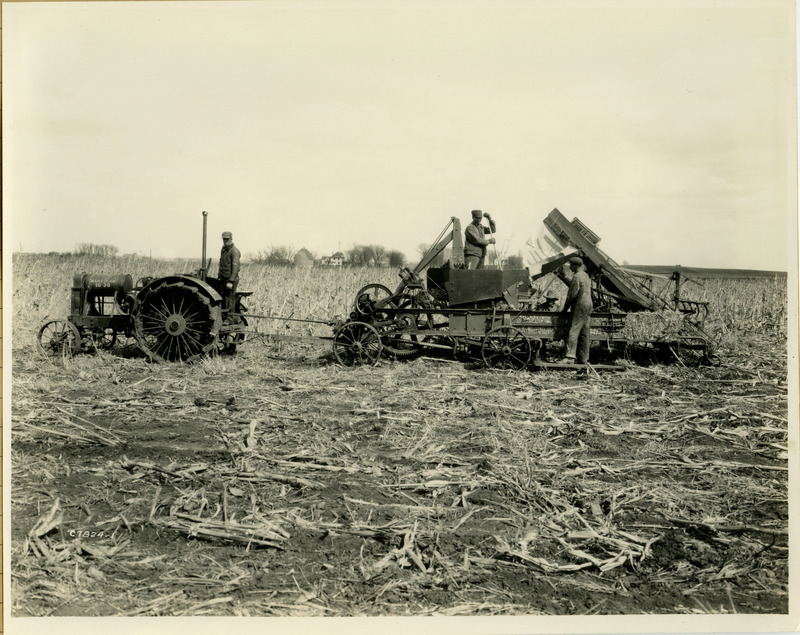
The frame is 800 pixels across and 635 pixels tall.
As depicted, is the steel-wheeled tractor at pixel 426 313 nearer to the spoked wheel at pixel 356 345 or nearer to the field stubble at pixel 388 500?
the spoked wheel at pixel 356 345

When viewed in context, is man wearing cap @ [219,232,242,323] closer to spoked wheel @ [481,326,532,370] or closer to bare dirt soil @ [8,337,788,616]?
bare dirt soil @ [8,337,788,616]

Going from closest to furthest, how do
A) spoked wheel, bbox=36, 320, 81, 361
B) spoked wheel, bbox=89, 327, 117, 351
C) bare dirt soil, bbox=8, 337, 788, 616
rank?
bare dirt soil, bbox=8, 337, 788, 616, spoked wheel, bbox=36, 320, 81, 361, spoked wheel, bbox=89, 327, 117, 351

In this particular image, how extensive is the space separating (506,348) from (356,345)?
2223 mm

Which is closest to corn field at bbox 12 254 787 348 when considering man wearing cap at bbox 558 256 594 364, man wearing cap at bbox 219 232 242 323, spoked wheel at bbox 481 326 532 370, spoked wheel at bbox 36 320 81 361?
spoked wheel at bbox 36 320 81 361

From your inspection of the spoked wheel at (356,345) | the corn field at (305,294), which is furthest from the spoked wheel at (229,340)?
the spoked wheel at (356,345)

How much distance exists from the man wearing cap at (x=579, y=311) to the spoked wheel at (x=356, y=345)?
2.75m

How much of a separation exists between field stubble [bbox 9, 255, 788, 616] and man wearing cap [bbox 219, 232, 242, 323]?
205 centimetres

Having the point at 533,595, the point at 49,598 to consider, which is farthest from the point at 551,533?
the point at 49,598

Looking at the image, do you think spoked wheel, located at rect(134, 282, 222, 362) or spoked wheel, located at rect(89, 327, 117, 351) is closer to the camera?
spoked wheel, located at rect(134, 282, 222, 362)

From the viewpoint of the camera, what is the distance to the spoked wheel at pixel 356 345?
924 centimetres

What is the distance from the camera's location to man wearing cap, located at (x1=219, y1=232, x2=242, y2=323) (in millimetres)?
9172

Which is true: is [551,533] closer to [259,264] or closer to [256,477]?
[256,477]

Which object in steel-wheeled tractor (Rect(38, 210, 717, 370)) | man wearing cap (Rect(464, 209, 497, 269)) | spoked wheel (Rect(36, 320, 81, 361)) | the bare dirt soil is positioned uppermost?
man wearing cap (Rect(464, 209, 497, 269))

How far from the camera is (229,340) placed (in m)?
9.44
